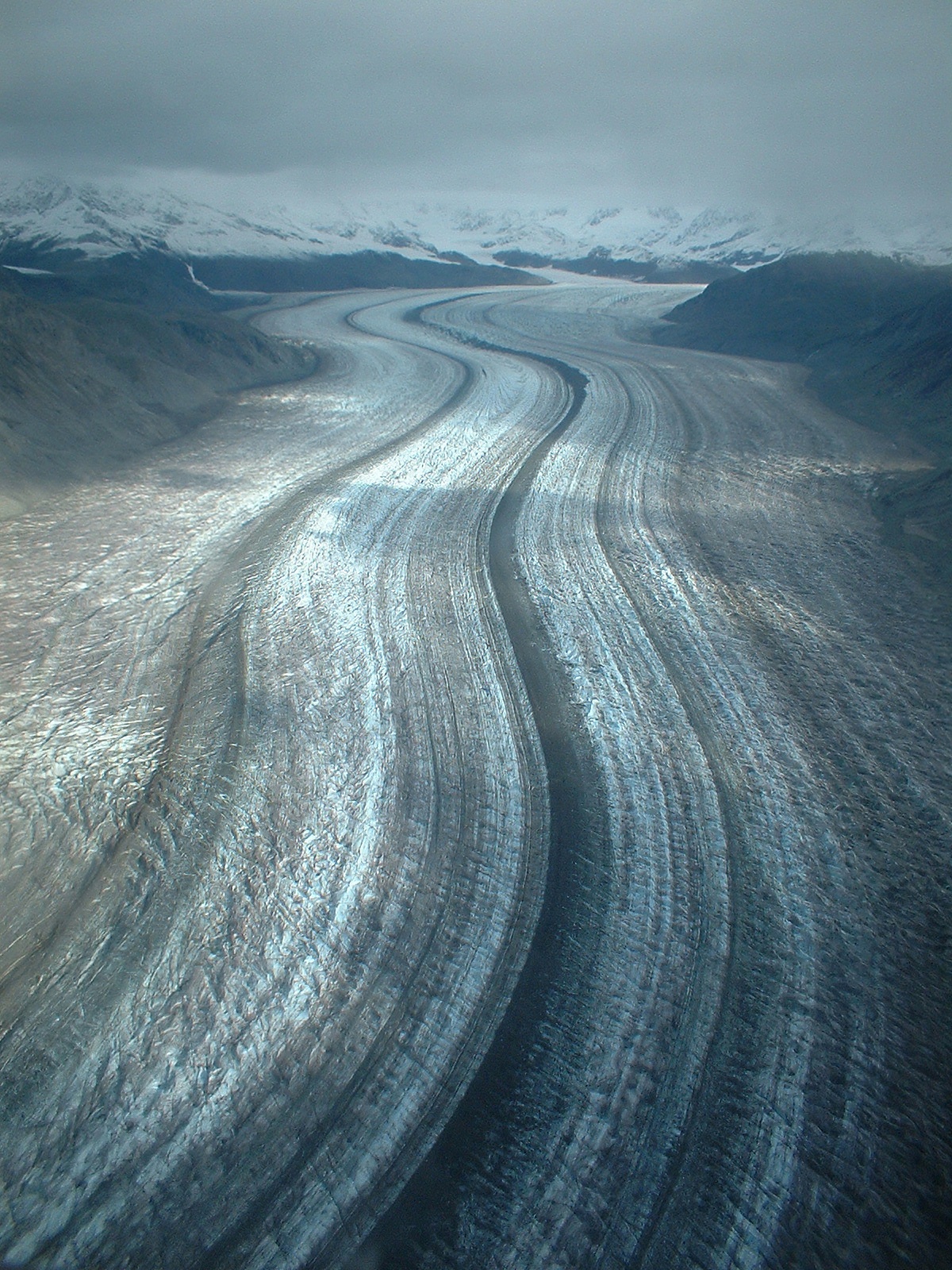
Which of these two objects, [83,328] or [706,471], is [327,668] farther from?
[83,328]

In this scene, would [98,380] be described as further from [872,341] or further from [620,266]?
[620,266]

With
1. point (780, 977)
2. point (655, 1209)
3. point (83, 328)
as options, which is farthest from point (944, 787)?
point (83, 328)

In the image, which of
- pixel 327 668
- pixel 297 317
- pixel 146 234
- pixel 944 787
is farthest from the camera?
pixel 146 234

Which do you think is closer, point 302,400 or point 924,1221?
point 924,1221

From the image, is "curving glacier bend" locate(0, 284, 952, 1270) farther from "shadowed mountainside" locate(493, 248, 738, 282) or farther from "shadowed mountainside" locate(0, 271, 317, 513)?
"shadowed mountainside" locate(493, 248, 738, 282)

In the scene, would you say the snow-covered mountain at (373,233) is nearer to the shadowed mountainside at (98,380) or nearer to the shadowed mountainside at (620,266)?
the shadowed mountainside at (620,266)

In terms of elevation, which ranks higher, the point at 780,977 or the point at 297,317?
the point at 297,317
